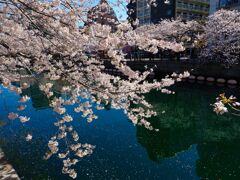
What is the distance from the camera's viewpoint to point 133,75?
131 inches

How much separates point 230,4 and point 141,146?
86.0ft

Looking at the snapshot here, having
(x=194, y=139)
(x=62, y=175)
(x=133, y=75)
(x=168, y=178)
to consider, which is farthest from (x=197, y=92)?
(x=133, y=75)

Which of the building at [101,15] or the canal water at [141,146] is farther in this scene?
the canal water at [141,146]

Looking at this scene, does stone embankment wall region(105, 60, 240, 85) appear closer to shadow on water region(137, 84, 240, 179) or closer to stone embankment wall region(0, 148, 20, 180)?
shadow on water region(137, 84, 240, 179)

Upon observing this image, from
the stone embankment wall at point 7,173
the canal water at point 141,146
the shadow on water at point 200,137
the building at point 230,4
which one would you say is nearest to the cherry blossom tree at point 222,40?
the shadow on water at point 200,137

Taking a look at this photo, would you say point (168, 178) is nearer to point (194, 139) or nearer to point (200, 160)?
point (200, 160)

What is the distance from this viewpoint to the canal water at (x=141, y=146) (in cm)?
669

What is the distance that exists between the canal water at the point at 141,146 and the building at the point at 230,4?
19483 millimetres

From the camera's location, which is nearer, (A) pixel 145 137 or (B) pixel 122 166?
(B) pixel 122 166

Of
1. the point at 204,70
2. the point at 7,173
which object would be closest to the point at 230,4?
the point at 204,70

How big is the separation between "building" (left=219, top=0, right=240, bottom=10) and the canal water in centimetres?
1948

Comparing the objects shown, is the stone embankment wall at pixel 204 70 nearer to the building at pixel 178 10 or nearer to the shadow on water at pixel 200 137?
the shadow on water at pixel 200 137

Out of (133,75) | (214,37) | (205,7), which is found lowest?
(133,75)

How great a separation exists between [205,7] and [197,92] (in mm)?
35637
